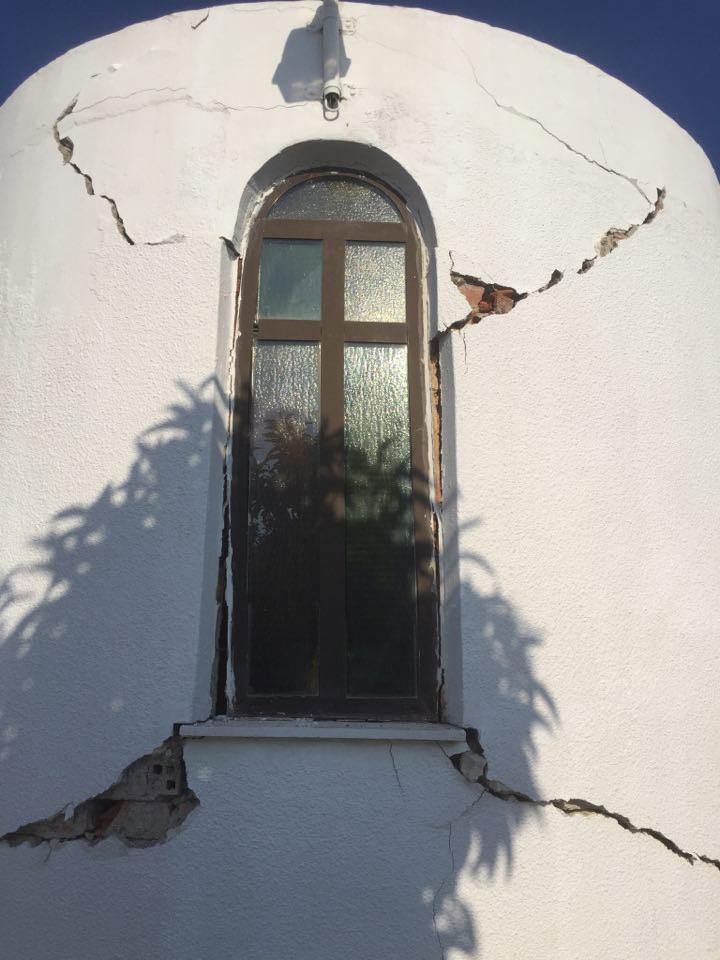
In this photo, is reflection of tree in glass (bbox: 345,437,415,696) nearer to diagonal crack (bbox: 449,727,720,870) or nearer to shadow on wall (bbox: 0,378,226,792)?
diagonal crack (bbox: 449,727,720,870)

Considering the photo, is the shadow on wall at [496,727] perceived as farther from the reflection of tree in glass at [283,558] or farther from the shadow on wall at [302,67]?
the shadow on wall at [302,67]

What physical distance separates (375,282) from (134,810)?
2.18 metres

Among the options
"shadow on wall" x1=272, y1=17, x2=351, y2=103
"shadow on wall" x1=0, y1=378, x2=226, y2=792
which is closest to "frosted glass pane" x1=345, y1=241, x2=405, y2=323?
"shadow on wall" x1=272, y1=17, x2=351, y2=103

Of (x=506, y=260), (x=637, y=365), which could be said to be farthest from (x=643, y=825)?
(x=506, y=260)

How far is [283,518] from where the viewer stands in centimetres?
305

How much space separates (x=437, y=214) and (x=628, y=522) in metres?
1.45

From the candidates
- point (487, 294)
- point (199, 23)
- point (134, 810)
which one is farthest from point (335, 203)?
point (134, 810)

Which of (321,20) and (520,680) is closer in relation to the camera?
(520,680)

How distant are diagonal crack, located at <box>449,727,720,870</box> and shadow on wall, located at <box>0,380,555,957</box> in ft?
0.10

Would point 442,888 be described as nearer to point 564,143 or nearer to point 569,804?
point 569,804

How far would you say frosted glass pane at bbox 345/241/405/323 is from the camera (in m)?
3.35

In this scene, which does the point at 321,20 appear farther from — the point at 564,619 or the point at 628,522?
the point at 564,619

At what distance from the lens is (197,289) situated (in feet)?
10.3

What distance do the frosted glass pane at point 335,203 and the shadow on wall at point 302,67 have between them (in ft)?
1.19
